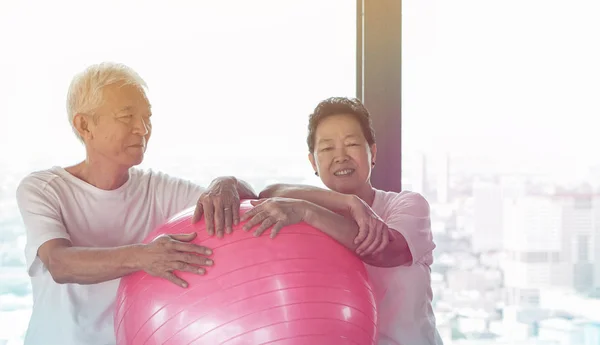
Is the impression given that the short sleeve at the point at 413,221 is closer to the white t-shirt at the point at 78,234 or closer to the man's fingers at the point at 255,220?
the man's fingers at the point at 255,220

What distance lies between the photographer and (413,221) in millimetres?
1697

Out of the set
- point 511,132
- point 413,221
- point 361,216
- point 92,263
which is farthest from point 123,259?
→ point 511,132

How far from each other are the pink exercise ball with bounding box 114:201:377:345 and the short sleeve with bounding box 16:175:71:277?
0.41m

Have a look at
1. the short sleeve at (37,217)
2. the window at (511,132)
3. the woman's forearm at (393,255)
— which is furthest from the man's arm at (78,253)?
the window at (511,132)

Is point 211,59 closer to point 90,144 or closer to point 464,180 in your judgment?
point 90,144

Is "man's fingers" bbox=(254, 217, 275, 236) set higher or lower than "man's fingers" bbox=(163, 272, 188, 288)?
higher

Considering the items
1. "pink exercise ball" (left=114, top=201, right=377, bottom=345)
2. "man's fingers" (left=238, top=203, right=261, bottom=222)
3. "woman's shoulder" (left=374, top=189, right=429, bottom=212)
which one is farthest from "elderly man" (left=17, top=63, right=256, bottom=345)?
"woman's shoulder" (left=374, top=189, right=429, bottom=212)

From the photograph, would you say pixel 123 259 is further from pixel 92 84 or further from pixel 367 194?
pixel 367 194

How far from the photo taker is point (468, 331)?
97.9 inches

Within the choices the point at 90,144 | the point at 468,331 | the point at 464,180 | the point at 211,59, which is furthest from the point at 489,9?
the point at 90,144

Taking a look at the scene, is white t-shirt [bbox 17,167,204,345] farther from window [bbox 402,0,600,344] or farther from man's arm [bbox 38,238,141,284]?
window [bbox 402,0,600,344]

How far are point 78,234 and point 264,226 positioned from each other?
0.76 meters

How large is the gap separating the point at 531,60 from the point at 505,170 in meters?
0.46

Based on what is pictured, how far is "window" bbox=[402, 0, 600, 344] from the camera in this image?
244 centimetres
